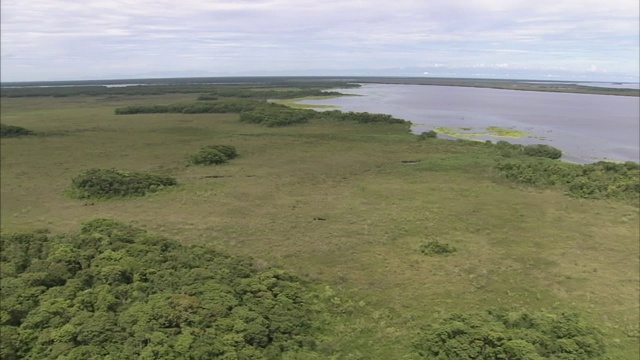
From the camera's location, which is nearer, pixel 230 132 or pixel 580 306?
pixel 580 306

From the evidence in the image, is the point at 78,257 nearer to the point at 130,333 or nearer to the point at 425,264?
the point at 130,333

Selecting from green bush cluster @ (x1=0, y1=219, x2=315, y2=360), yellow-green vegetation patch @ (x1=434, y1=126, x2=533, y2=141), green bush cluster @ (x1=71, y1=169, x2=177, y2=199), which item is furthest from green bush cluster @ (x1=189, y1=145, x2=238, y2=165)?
yellow-green vegetation patch @ (x1=434, y1=126, x2=533, y2=141)

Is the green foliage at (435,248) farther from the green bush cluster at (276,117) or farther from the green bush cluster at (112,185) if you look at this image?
the green bush cluster at (276,117)

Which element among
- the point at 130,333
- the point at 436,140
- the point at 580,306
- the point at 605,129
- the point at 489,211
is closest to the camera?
the point at 130,333

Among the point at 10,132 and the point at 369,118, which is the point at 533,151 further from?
the point at 10,132

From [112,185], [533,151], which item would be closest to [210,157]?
[112,185]

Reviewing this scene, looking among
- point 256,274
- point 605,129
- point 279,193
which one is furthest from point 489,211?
point 605,129

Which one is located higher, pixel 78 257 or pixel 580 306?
pixel 78 257
